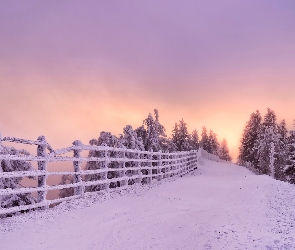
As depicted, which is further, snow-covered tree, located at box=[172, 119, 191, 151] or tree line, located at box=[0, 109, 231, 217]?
snow-covered tree, located at box=[172, 119, 191, 151]

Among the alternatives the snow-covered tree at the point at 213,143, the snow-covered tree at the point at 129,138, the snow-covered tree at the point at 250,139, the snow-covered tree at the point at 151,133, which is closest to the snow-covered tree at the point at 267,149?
the snow-covered tree at the point at 250,139

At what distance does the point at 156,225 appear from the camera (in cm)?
705

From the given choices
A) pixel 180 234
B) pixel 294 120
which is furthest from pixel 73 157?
pixel 294 120

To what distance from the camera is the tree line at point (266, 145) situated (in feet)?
175

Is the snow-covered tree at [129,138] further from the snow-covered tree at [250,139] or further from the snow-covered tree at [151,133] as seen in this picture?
the snow-covered tree at [250,139]

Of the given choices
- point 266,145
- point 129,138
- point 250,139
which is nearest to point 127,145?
point 129,138

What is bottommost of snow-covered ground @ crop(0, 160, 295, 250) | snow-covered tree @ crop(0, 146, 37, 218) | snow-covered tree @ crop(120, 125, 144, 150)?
snow-covered ground @ crop(0, 160, 295, 250)

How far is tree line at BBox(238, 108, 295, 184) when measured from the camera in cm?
5334

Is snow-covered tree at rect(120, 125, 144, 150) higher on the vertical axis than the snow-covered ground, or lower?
higher

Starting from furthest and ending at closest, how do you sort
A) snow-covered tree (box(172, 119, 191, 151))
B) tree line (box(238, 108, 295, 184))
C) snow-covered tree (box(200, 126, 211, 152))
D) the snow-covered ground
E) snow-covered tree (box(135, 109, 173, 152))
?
snow-covered tree (box(200, 126, 211, 152))
snow-covered tree (box(172, 119, 191, 151))
tree line (box(238, 108, 295, 184))
snow-covered tree (box(135, 109, 173, 152))
the snow-covered ground

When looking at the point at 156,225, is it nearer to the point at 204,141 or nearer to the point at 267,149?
the point at 267,149

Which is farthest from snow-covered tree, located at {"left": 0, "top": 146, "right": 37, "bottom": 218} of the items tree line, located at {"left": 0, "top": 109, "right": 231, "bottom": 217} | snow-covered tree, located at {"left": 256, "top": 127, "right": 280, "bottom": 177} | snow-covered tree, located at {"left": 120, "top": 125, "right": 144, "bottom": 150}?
snow-covered tree, located at {"left": 256, "top": 127, "right": 280, "bottom": 177}

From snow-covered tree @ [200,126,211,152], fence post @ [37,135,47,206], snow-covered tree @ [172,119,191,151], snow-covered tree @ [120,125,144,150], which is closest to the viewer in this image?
fence post @ [37,135,47,206]

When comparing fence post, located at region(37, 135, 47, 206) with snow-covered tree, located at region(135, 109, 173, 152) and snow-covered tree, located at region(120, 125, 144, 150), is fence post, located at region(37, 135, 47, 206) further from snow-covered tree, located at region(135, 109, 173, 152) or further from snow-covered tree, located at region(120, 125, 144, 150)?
snow-covered tree, located at region(135, 109, 173, 152)
